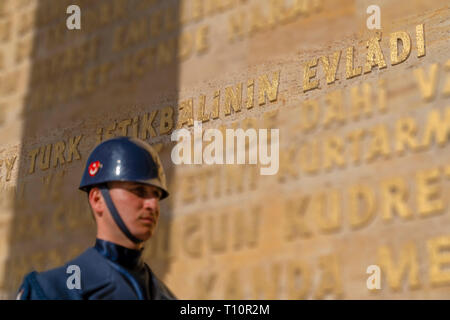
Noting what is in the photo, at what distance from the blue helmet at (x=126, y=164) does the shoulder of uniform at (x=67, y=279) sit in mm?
339

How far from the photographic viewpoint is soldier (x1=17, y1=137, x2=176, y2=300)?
3094 millimetres

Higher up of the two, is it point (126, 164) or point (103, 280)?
point (126, 164)

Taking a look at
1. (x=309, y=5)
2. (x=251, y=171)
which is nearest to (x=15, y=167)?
(x=251, y=171)

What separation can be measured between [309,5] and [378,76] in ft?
3.67

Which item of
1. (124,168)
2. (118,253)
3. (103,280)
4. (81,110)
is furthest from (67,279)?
(81,110)

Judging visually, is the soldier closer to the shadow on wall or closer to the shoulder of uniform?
the shoulder of uniform

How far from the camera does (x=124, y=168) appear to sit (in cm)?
313

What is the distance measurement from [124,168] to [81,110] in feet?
16.6

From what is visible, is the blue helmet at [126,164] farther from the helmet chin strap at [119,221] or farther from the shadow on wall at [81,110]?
the shadow on wall at [81,110]

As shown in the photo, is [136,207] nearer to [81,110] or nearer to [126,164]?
[126,164]

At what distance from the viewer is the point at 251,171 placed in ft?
21.5
